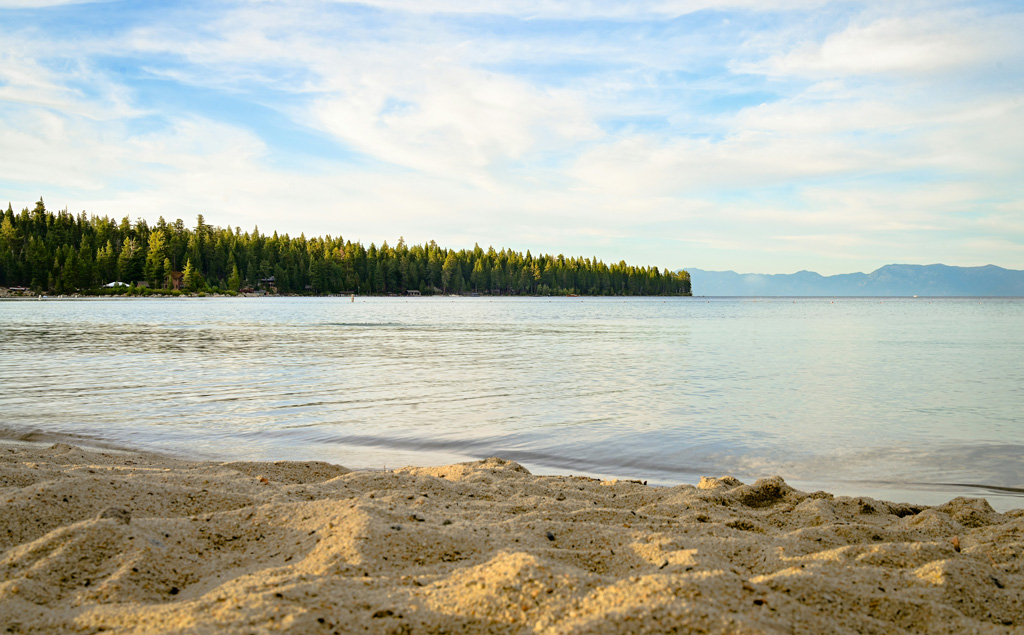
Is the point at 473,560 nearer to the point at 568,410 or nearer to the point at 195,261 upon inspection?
the point at 568,410

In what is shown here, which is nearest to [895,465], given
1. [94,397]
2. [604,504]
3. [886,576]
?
[604,504]

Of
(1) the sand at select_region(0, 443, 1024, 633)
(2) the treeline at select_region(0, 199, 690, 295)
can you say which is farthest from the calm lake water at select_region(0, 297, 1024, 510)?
(2) the treeline at select_region(0, 199, 690, 295)

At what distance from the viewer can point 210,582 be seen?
→ 3.37 metres

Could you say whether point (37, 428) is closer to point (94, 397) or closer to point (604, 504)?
point (94, 397)

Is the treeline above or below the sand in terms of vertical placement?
above

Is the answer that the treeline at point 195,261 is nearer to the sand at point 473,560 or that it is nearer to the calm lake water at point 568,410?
the calm lake water at point 568,410

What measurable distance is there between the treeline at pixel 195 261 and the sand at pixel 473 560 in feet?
505

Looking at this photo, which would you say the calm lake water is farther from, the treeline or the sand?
Result: the treeline

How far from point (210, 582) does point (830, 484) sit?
6958 mm

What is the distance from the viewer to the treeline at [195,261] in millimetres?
135750

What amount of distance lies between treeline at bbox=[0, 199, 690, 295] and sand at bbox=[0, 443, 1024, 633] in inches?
6061

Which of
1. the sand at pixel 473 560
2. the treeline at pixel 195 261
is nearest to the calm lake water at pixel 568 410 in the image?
the sand at pixel 473 560

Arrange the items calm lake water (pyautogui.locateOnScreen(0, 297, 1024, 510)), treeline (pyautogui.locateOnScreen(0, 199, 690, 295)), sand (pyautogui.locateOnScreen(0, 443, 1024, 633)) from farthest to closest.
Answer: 1. treeline (pyautogui.locateOnScreen(0, 199, 690, 295))
2. calm lake water (pyautogui.locateOnScreen(0, 297, 1024, 510))
3. sand (pyautogui.locateOnScreen(0, 443, 1024, 633))

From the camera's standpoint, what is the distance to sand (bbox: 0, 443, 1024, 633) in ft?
9.17
